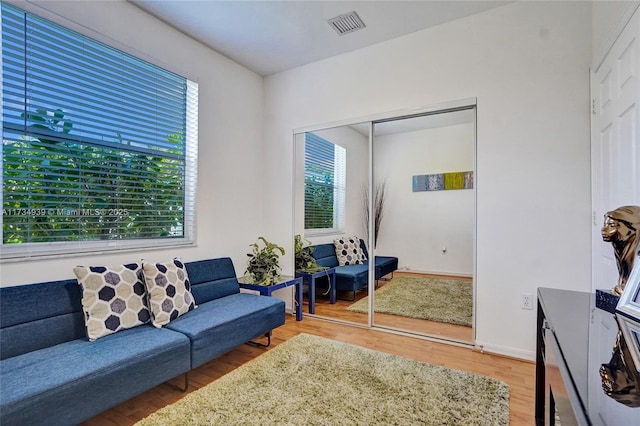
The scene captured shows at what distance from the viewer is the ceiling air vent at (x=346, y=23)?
276cm

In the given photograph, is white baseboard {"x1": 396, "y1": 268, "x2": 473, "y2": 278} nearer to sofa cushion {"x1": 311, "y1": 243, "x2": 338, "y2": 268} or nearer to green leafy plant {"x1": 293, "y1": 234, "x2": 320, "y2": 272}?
sofa cushion {"x1": 311, "y1": 243, "x2": 338, "y2": 268}

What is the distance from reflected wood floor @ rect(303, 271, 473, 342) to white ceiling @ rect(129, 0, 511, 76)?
2459 millimetres

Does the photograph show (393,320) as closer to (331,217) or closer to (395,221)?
(395,221)

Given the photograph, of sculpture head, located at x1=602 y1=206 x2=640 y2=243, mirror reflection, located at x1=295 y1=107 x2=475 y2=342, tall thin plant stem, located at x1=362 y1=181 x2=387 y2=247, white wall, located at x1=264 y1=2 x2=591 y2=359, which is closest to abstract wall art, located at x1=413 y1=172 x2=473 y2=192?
mirror reflection, located at x1=295 y1=107 x2=475 y2=342

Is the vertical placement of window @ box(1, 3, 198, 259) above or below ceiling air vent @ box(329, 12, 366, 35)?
below

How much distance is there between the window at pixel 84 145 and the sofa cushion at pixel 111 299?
34 cm

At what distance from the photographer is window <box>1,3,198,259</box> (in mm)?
1934

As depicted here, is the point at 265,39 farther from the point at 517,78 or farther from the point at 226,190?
the point at 517,78

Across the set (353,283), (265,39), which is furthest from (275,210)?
(265,39)

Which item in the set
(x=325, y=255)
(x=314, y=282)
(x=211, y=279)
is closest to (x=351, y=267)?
(x=325, y=255)

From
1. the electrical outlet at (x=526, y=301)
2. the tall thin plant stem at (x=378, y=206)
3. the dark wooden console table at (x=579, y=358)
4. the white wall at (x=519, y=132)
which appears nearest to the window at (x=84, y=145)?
the tall thin plant stem at (x=378, y=206)

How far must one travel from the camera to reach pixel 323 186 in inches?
144

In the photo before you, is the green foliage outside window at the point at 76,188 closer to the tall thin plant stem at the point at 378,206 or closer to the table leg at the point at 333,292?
the table leg at the point at 333,292

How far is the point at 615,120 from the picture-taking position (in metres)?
1.82
